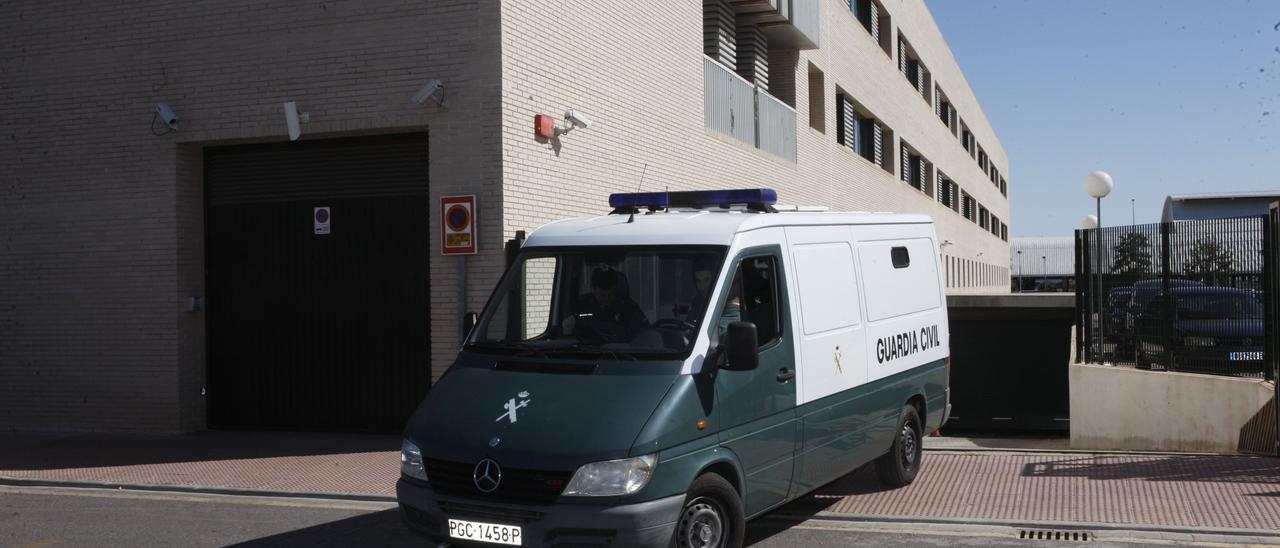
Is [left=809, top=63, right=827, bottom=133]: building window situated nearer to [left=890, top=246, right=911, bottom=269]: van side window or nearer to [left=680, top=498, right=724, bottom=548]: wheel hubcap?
[left=890, top=246, right=911, bottom=269]: van side window

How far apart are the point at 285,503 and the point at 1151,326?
31.6ft

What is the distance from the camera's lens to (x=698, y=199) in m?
7.86

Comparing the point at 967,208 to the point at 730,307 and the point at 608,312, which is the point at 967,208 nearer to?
the point at 730,307

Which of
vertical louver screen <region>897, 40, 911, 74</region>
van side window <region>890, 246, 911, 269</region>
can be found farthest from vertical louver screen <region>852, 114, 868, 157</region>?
van side window <region>890, 246, 911, 269</region>

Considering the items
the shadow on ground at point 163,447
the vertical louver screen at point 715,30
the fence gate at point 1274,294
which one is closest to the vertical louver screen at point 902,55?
the vertical louver screen at point 715,30

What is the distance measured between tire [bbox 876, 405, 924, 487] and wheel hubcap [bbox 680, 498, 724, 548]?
112 inches

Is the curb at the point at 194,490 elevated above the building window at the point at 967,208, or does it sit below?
below

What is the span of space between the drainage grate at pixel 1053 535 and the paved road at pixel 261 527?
7 centimetres

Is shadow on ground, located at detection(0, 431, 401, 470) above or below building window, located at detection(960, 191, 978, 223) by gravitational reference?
below

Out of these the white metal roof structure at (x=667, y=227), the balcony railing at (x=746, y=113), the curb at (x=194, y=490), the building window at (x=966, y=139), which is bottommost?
the curb at (x=194, y=490)

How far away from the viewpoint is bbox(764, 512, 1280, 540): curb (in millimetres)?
7198

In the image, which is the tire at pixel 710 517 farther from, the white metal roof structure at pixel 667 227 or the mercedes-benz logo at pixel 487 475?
the white metal roof structure at pixel 667 227

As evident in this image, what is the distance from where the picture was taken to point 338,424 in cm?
1254

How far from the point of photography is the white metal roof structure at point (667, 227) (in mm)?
6707
